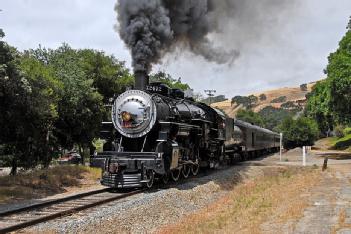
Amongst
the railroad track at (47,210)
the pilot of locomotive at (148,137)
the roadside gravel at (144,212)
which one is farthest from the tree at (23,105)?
the roadside gravel at (144,212)

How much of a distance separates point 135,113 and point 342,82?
24017 mm

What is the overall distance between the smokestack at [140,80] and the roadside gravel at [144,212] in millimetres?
3745

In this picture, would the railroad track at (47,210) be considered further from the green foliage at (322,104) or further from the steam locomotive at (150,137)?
the green foliage at (322,104)

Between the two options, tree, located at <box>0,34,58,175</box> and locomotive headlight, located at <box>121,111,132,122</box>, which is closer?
tree, located at <box>0,34,58,175</box>

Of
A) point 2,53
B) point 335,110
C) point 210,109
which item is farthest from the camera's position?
point 335,110

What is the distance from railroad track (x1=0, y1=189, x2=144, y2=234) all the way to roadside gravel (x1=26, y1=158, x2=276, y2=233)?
239mm

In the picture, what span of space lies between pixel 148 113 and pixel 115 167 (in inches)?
84.2

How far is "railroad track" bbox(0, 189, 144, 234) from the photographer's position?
31.1 feet

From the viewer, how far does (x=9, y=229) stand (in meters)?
8.76

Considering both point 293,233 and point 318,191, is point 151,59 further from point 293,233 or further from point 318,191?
point 293,233

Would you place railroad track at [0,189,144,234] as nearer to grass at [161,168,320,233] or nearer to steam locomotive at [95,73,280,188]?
steam locomotive at [95,73,280,188]

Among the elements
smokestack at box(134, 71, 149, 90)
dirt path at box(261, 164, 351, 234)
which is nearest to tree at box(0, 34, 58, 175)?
smokestack at box(134, 71, 149, 90)

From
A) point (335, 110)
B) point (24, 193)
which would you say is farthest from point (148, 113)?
point (335, 110)

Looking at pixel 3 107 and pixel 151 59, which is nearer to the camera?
pixel 3 107
